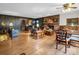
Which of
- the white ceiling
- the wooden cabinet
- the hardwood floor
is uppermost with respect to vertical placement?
the white ceiling

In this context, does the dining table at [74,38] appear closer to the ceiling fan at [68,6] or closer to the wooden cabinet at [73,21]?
the wooden cabinet at [73,21]

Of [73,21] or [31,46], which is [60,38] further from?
[31,46]

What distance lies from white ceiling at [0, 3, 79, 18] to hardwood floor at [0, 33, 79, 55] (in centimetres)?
40

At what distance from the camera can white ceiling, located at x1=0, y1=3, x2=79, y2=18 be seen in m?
2.16

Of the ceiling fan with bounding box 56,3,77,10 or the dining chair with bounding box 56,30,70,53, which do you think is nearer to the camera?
the ceiling fan with bounding box 56,3,77,10

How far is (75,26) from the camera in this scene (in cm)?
219

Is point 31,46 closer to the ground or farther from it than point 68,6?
closer to the ground

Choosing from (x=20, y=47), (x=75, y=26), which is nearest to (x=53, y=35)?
(x=75, y=26)

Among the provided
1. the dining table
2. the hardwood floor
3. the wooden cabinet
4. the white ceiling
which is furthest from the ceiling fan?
the hardwood floor

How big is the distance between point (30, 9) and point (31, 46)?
683 mm

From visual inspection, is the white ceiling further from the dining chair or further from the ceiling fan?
the dining chair

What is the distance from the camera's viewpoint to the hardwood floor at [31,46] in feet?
7.27

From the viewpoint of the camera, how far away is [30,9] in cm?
221

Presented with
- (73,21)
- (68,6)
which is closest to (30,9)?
(68,6)
